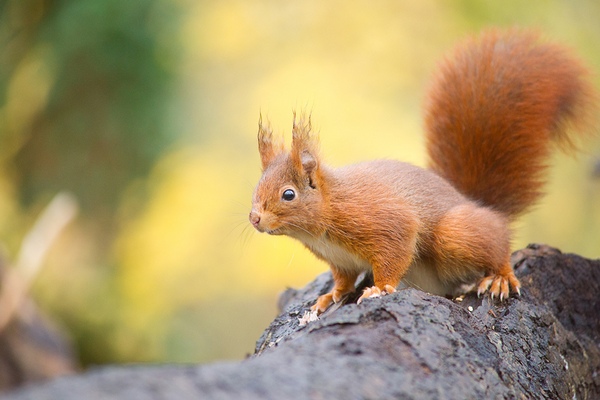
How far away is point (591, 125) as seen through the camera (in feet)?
8.05

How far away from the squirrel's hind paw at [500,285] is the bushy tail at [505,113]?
451 mm

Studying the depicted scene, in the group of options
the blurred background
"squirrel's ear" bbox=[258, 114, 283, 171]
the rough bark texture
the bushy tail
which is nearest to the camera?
the rough bark texture

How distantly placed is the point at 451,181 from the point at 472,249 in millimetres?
481

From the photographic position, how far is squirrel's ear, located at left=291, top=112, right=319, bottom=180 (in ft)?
6.69

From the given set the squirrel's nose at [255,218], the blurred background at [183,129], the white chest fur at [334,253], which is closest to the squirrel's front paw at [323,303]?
the white chest fur at [334,253]

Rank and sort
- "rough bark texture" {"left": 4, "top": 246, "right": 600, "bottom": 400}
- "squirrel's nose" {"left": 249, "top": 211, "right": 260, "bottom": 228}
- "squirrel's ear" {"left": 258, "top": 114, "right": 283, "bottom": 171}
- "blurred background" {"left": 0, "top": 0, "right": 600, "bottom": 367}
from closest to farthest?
"rough bark texture" {"left": 4, "top": 246, "right": 600, "bottom": 400} → "squirrel's nose" {"left": 249, "top": 211, "right": 260, "bottom": 228} → "squirrel's ear" {"left": 258, "top": 114, "right": 283, "bottom": 171} → "blurred background" {"left": 0, "top": 0, "right": 600, "bottom": 367}

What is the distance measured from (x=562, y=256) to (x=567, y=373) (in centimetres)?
53

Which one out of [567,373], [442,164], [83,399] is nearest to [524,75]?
[442,164]

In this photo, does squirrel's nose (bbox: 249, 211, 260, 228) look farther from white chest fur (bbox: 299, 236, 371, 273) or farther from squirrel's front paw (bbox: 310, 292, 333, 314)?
squirrel's front paw (bbox: 310, 292, 333, 314)

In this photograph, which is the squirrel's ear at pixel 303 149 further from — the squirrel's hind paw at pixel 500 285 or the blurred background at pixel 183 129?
the blurred background at pixel 183 129

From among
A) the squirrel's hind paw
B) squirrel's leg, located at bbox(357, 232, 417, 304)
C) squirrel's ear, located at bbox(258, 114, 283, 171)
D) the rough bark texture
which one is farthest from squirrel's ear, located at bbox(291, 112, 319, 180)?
the squirrel's hind paw

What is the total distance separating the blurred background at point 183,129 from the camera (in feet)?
16.0

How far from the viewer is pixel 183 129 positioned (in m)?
5.04

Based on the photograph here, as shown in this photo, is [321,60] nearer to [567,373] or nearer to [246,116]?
[246,116]
